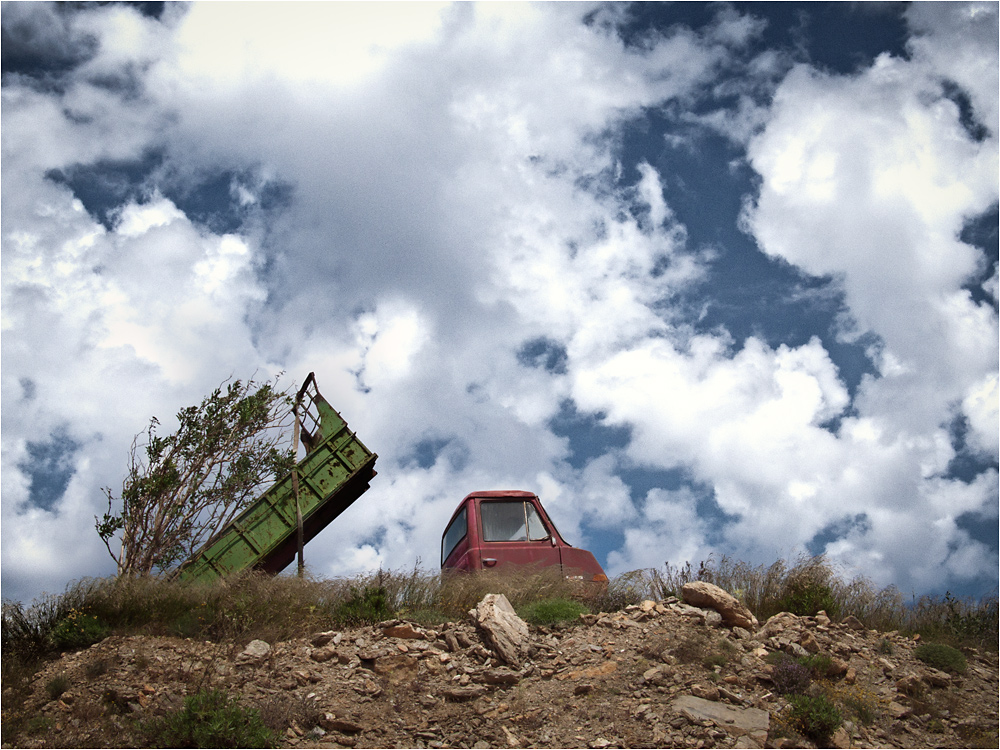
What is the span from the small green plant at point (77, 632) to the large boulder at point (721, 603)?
7859 millimetres

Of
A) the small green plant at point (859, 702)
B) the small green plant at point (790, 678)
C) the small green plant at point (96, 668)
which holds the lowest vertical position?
the small green plant at point (859, 702)

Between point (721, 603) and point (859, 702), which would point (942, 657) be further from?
point (721, 603)

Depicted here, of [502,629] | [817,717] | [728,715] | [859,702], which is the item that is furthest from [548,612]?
[859,702]

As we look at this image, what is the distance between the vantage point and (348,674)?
7938 mm

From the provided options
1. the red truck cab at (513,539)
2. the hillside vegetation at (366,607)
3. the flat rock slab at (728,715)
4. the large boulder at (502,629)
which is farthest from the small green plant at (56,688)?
the flat rock slab at (728,715)

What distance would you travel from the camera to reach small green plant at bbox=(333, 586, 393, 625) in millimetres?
9438

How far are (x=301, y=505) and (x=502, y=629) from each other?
4.73 meters

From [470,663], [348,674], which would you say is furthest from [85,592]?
[470,663]

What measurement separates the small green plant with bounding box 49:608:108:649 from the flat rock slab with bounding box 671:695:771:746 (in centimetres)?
710

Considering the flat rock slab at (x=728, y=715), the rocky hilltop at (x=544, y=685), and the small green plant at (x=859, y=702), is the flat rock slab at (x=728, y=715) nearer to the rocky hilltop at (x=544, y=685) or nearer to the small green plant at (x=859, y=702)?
the rocky hilltop at (x=544, y=685)

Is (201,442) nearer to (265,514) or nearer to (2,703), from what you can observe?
(265,514)

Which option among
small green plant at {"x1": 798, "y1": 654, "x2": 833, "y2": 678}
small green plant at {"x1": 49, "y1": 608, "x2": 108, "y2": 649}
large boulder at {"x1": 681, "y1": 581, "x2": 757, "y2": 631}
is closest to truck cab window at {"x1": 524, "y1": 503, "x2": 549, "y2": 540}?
large boulder at {"x1": 681, "y1": 581, "x2": 757, "y2": 631}

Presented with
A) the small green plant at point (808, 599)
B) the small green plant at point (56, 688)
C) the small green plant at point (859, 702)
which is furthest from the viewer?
the small green plant at point (808, 599)

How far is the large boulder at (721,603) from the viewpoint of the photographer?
30.8 ft
